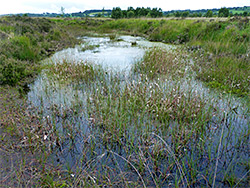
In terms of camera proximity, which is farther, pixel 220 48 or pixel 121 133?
pixel 220 48

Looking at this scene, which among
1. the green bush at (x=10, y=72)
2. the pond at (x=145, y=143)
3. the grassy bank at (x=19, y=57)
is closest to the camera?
the pond at (x=145, y=143)

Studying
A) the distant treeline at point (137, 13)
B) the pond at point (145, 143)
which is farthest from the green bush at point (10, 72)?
the distant treeline at point (137, 13)

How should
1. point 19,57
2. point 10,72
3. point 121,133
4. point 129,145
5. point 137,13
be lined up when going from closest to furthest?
point 129,145 < point 121,133 < point 10,72 < point 19,57 < point 137,13

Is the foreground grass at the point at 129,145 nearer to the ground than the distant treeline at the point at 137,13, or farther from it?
nearer to the ground

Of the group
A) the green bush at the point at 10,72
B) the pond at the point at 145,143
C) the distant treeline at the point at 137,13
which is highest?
the distant treeline at the point at 137,13

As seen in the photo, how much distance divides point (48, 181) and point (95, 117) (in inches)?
80.1

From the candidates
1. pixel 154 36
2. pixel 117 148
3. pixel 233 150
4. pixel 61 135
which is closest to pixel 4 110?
pixel 61 135

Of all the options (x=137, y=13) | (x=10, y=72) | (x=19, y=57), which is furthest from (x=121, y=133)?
(x=137, y=13)

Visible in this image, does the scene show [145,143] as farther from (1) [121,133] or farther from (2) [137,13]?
(2) [137,13]

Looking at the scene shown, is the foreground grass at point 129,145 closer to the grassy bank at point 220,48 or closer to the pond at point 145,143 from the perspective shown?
the pond at point 145,143

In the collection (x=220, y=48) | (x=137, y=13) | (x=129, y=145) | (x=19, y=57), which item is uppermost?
(x=137, y=13)

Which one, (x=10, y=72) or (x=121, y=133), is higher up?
(x=10, y=72)

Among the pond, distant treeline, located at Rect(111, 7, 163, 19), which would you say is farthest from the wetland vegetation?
distant treeline, located at Rect(111, 7, 163, 19)

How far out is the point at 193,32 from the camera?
1681cm
